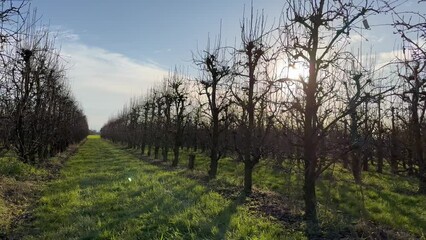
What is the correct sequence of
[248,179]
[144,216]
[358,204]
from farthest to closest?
[248,179], [358,204], [144,216]

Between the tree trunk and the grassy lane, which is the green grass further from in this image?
the grassy lane

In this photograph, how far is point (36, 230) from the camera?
705 cm

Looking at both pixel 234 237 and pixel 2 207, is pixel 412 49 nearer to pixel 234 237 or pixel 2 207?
pixel 234 237

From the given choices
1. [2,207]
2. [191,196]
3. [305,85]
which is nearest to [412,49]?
[305,85]

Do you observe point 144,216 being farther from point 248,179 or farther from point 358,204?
point 358,204

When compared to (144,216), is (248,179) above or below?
above

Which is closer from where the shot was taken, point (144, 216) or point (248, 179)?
point (144, 216)

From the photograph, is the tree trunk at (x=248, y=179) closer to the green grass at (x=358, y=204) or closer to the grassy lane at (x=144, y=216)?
the green grass at (x=358, y=204)

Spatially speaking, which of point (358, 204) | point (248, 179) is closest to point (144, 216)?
point (248, 179)

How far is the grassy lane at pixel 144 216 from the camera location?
6508 millimetres

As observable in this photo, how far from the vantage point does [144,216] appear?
7664 mm

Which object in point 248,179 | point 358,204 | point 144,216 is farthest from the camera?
point 248,179

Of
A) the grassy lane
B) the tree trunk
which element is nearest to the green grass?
the tree trunk

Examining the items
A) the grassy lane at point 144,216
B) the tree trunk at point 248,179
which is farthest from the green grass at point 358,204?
the grassy lane at point 144,216
